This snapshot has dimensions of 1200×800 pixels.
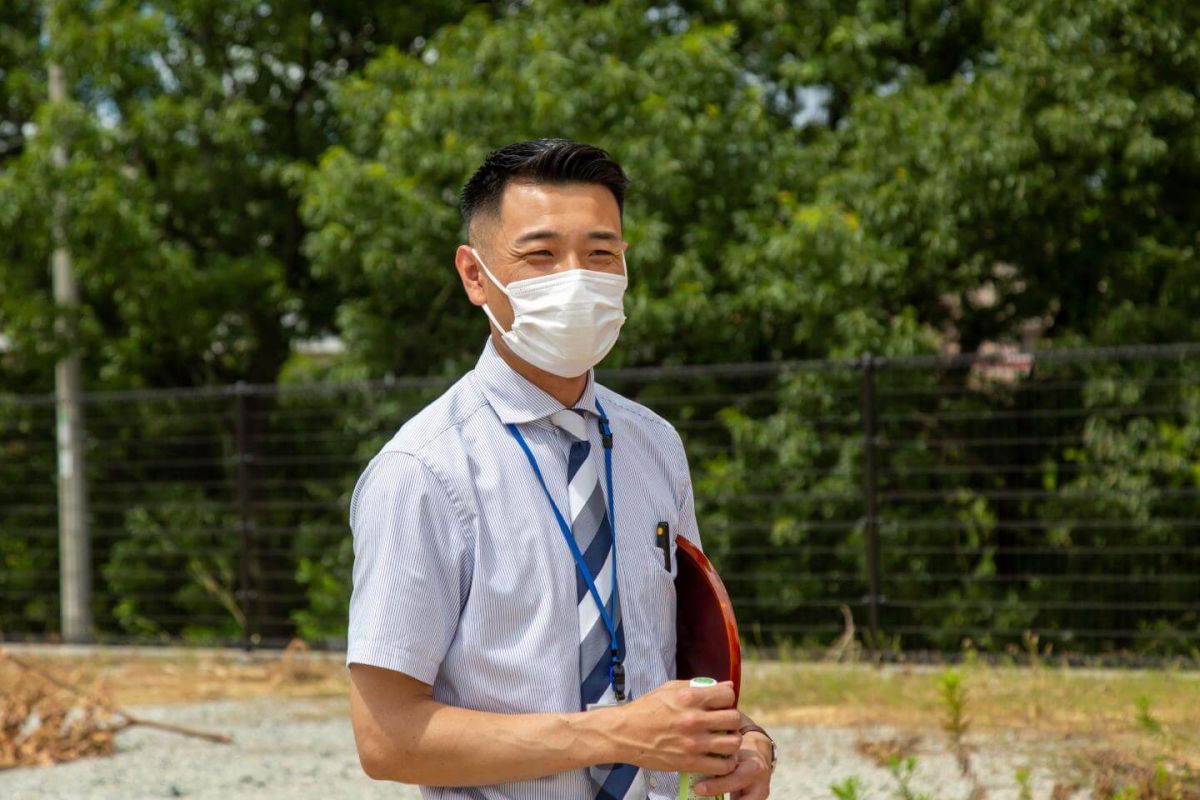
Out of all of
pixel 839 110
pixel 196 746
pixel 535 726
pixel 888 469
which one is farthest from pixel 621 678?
pixel 839 110

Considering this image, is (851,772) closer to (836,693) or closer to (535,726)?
(836,693)

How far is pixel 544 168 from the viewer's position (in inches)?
89.2

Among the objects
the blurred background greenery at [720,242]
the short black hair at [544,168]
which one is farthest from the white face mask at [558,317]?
the blurred background greenery at [720,242]

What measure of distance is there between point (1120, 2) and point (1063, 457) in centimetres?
322

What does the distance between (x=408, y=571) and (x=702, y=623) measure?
464 millimetres

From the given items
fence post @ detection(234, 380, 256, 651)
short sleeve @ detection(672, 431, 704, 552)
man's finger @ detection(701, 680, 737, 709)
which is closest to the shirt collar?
short sleeve @ detection(672, 431, 704, 552)

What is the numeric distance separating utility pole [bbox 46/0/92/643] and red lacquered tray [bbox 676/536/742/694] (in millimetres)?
10980

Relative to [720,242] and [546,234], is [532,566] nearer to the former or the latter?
[546,234]

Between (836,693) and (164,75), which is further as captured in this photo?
(164,75)

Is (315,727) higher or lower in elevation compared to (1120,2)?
lower

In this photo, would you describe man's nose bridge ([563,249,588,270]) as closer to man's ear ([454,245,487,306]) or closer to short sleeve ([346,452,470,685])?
→ man's ear ([454,245,487,306])

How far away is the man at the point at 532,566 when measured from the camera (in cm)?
207

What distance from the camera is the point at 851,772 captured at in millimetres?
6348

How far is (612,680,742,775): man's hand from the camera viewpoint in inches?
80.6
